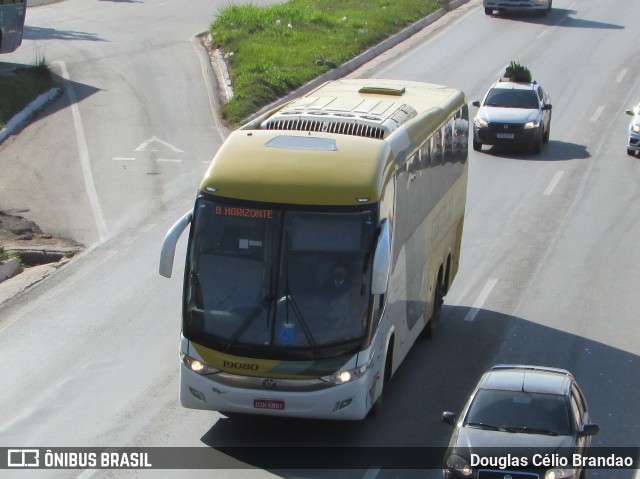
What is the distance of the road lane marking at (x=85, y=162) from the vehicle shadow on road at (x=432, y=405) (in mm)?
8146

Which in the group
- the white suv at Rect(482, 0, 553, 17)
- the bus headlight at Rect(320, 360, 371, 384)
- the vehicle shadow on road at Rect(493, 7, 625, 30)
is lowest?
the vehicle shadow on road at Rect(493, 7, 625, 30)

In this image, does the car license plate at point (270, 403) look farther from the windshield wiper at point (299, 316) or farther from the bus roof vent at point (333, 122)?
the bus roof vent at point (333, 122)

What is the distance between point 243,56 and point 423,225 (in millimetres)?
23630

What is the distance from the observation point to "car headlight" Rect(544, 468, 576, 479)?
448 inches

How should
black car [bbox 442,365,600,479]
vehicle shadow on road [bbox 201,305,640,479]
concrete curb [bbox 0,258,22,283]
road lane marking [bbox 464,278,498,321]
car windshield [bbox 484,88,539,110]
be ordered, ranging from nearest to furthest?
black car [bbox 442,365,600,479] → vehicle shadow on road [bbox 201,305,640,479] → road lane marking [bbox 464,278,498,321] → concrete curb [bbox 0,258,22,283] → car windshield [bbox 484,88,539,110]

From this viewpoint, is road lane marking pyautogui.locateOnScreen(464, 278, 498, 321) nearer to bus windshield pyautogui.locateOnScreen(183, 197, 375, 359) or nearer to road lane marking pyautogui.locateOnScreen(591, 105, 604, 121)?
bus windshield pyautogui.locateOnScreen(183, 197, 375, 359)

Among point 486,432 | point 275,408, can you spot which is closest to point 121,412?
point 275,408

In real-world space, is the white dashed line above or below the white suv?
below

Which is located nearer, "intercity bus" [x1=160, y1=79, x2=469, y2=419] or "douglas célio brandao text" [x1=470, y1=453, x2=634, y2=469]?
"douglas célio brandao text" [x1=470, y1=453, x2=634, y2=469]

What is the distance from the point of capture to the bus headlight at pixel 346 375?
42.3ft

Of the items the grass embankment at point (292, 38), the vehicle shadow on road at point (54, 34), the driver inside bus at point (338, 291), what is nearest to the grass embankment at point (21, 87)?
the grass embankment at point (292, 38)

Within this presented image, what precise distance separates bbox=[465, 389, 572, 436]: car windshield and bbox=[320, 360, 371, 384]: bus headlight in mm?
1280

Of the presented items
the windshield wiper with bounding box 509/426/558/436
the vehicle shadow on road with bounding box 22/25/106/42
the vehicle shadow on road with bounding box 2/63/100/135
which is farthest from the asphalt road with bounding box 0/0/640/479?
the windshield wiper with bounding box 509/426/558/436

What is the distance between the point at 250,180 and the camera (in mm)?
13086
